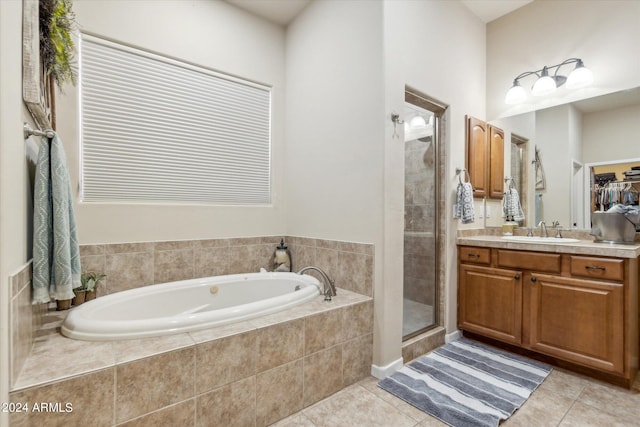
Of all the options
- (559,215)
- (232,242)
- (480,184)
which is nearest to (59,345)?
(232,242)

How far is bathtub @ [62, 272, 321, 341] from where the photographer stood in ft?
4.42

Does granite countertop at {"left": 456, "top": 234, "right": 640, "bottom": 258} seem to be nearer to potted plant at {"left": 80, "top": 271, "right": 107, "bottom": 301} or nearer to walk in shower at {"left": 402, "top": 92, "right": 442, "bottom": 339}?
walk in shower at {"left": 402, "top": 92, "right": 442, "bottom": 339}

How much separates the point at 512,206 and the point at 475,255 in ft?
2.54

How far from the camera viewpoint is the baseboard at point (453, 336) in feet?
8.29

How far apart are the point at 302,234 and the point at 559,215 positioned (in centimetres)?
227

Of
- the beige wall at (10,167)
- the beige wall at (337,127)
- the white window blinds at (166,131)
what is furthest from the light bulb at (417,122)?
the beige wall at (10,167)

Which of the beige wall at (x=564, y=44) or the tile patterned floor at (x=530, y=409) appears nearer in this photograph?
the tile patterned floor at (x=530, y=409)

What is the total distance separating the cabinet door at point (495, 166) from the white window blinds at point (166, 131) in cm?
218

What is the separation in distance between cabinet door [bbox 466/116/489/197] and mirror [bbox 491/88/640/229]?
219mm

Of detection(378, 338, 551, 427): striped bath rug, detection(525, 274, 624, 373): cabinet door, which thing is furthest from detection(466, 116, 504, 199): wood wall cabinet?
detection(378, 338, 551, 427): striped bath rug

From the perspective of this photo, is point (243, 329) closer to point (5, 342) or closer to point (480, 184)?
point (5, 342)

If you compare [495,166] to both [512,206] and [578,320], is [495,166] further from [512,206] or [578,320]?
[578,320]

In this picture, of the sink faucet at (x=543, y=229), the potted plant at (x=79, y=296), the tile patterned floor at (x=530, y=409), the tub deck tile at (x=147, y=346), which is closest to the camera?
the tub deck tile at (x=147, y=346)

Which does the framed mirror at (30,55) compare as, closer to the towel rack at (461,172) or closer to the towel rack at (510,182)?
the towel rack at (461,172)
